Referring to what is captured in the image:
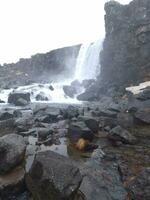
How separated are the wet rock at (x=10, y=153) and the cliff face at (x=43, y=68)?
211ft

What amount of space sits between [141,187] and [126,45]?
160 feet

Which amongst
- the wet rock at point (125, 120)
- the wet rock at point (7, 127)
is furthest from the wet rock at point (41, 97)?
the wet rock at point (7, 127)

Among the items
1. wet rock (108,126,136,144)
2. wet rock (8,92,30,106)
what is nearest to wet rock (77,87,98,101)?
wet rock (8,92,30,106)

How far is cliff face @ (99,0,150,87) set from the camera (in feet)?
173

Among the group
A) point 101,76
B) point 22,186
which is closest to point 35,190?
point 22,186

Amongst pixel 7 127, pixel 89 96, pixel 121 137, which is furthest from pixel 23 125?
pixel 89 96

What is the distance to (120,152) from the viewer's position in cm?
1600

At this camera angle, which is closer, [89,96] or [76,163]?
[76,163]

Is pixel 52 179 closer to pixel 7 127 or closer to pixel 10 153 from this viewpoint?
pixel 10 153

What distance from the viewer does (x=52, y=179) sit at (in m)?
9.20

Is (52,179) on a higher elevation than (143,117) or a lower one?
lower

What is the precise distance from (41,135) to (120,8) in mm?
45787

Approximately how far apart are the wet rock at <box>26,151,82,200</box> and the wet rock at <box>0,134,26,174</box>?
82.0 inches

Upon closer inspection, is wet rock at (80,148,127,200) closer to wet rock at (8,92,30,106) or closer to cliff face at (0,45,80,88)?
wet rock at (8,92,30,106)
